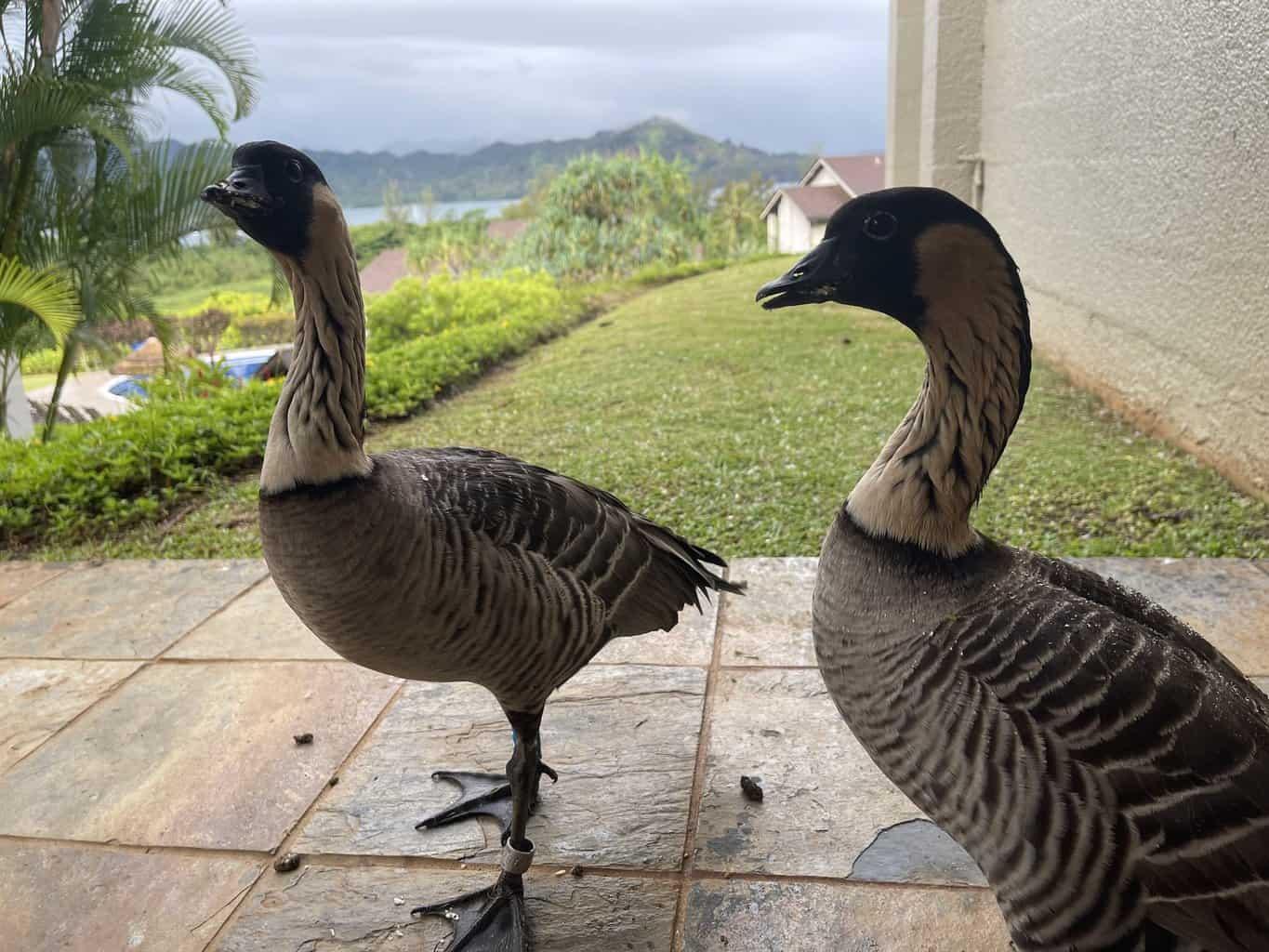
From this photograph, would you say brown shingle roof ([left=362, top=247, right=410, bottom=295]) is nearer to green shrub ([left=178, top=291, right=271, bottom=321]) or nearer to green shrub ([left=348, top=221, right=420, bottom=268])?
green shrub ([left=348, top=221, right=420, bottom=268])

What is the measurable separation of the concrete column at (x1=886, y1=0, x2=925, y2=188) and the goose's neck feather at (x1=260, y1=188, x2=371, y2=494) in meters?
11.2

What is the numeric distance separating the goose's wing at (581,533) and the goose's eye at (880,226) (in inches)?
44.4

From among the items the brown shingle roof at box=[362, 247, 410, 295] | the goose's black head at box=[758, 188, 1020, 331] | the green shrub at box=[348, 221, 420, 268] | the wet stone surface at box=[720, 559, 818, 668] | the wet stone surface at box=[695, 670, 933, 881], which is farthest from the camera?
the green shrub at box=[348, 221, 420, 268]

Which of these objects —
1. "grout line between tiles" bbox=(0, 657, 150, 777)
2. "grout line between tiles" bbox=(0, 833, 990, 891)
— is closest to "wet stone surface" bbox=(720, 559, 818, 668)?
"grout line between tiles" bbox=(0, 833, 990, 891)

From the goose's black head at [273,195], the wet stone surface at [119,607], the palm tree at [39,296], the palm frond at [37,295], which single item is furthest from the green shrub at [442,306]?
the goose's black head at [273,195]

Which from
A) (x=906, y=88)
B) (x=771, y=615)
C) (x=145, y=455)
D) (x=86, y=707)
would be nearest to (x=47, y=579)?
(x=145, y=455)

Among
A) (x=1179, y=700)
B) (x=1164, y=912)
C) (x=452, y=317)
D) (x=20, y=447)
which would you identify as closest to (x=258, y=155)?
(x=1179, y=700)

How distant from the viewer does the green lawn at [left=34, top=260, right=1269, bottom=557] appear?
4.89m

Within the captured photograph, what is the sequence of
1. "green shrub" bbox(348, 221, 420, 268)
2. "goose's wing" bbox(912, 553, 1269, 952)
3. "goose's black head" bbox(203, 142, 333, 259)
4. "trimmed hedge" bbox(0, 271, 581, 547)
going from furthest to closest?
"green shrub" bbox(348, 221, 420, 268) → "trimmed hedge" bbox(0, 271, 581, 547) → "goose's black head" bbox(203, 142, 333, 259) → "goose's wing" bbox(912, 553, 1269, 952)

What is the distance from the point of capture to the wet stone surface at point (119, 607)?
162 inches

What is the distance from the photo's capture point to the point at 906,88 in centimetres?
1227

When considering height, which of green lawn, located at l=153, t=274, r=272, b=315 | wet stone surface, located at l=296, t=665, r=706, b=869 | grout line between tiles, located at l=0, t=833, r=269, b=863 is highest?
grout line between tiles, located at l=0, t=833, r=269, b=863

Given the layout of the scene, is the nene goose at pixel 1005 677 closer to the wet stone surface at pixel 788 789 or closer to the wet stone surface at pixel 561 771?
the wet stone surface at pixel 788 789

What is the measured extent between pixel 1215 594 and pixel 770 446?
2996 mm
